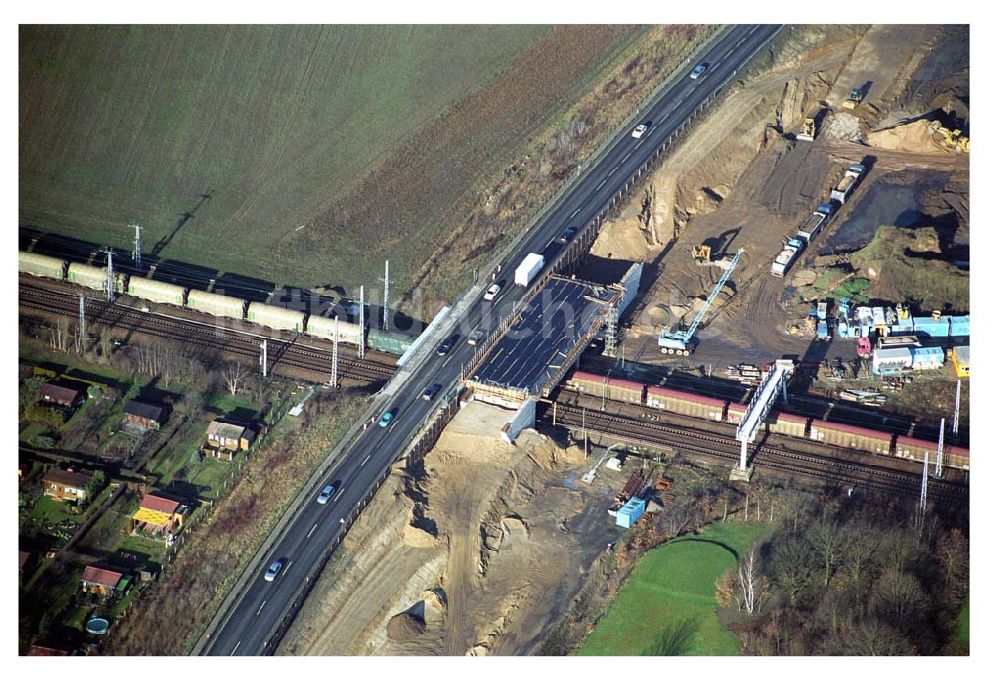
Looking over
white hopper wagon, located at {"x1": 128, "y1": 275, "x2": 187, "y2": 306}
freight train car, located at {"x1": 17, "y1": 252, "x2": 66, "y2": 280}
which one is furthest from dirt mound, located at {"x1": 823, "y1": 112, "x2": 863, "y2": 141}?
freight train car, located at {"x1": 17, "y1": 252, "x2": 66, "y2": 280}

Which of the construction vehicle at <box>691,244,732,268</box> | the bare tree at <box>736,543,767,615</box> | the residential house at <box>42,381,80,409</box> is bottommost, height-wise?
the bare tree at <box>736,543,767,615</box>

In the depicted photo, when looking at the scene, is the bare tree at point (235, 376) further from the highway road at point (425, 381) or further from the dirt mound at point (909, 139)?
the dirt mound at point (909, 139)

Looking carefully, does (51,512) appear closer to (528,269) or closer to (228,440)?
(228,440)

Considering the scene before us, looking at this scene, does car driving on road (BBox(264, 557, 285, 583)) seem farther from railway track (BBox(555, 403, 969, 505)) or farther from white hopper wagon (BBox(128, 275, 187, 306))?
white hopper wagon (BBox(128, 275, 187, 306))

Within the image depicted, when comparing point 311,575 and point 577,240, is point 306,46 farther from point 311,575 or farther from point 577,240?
point 311,575

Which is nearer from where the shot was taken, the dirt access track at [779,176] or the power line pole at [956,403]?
the power line pole at [956,403]

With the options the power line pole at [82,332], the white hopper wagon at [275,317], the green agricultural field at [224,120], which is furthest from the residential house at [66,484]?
the green agricultural field at [224,120]
